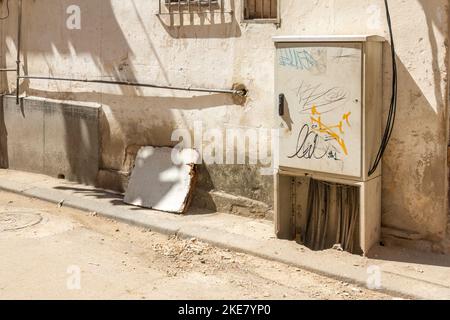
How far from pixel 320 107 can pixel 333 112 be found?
0.14 metres

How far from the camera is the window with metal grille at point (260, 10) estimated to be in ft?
21.3

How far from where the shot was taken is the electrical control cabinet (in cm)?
529

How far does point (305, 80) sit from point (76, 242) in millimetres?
3059

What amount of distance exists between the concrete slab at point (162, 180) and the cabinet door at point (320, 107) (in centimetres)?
176

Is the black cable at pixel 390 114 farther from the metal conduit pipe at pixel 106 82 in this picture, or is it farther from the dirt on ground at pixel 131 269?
the metal conduit pipe at pixel 106 82

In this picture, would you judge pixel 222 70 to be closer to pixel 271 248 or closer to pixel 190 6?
pixel 190 6

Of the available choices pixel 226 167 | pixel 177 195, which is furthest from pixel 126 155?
pixel 226 167

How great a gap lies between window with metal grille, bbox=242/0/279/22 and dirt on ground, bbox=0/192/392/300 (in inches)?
105

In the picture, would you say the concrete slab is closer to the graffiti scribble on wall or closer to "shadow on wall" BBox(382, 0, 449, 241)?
the graffiti scribble on wall

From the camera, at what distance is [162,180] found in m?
7.47

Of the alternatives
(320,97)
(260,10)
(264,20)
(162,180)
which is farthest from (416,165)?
(162,180)

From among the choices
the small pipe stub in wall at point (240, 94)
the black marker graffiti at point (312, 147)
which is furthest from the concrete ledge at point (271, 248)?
the small pipe stub in wall at point (240, 94)
